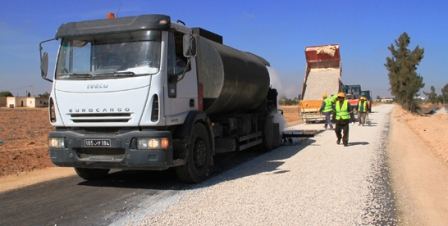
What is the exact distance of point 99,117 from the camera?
869cm

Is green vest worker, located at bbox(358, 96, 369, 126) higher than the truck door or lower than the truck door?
lower

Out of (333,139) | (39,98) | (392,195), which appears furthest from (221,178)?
(39,98)

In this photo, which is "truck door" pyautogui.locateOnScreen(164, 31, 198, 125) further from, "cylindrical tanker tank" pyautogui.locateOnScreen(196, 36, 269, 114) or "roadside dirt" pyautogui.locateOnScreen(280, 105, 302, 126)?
"roadside dirt" pyautogui.locateOnScreen(280, 105, 302, 126)

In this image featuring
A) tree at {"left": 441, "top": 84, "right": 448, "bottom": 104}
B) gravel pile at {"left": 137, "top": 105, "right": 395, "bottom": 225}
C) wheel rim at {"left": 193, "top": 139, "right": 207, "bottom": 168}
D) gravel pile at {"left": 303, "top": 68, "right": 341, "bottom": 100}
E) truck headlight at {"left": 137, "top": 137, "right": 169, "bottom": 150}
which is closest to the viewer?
gravel pile at {"left": 137, "top": 105, "right": 395, "bottom": 225}

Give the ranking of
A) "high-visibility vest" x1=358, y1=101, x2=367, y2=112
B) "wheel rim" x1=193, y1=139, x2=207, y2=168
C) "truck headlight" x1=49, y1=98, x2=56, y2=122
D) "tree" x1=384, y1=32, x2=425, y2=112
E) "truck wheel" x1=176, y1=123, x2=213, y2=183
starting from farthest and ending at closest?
"tree" x1=384, y1=32, x2=425, y2=112 < "high-visibility vest" x1=358, y1=101, x2=367, y2=112 < "wheel rim" x1=193, y1=139, x2=207, y2=168 < "truck wheel" x1=176, y1=123, x2=213, y2=183 < "truck headlight" x1=49, y1=98, x2=56, y2=122

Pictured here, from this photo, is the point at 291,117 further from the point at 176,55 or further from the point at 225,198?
the point at 225,198

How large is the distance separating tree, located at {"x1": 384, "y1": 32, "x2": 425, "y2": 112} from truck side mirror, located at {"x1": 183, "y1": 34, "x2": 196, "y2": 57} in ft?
150

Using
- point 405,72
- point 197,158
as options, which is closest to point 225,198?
point 197,158

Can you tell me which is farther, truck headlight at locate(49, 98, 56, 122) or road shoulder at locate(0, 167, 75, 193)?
road shoulder at locate(0, 167, 75, 193)

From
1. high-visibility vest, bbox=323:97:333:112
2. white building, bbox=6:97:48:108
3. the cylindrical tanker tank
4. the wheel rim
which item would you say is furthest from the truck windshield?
white building, bbox=6:97:48:108

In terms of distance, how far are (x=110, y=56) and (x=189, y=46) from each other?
4.43 feet

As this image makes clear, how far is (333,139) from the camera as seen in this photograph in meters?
18.5

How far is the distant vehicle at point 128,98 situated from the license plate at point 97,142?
0.05 feet

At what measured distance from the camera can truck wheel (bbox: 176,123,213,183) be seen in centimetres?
930
